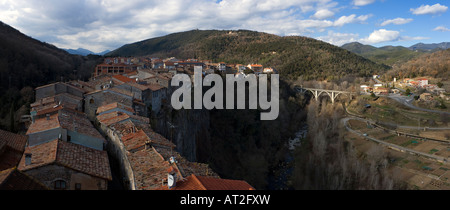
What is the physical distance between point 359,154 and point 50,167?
30.7 metres

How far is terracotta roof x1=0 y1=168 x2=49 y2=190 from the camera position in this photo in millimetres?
5880

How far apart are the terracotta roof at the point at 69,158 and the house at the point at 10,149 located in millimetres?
905

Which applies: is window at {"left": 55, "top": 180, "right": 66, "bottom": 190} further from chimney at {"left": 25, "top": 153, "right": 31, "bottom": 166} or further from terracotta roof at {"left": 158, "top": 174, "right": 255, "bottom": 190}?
terracotta roof at {"left": 158, "top": 174, "right": 255, "bottom": 190}

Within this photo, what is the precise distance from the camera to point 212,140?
97.3ft

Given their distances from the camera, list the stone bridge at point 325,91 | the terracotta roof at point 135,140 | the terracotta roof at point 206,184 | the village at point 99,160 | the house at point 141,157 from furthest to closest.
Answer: the stone bridge at point 325,91, the terracotta roof at point 135,140, the house at point 141,157, the village at point 99,160, the terracotta roof at point 206,184

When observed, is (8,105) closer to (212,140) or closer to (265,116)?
(212,140)


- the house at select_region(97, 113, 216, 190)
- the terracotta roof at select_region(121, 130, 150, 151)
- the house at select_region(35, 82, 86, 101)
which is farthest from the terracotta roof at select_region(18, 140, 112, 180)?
the house at select_region(35, 82, 86, 101)

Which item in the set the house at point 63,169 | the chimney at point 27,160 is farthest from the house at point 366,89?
the chimney at point 27,160

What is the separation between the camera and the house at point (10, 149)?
8.98m

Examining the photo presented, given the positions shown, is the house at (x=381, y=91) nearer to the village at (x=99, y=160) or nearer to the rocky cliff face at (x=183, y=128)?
the rocky cliff face at (x=183, y=128)

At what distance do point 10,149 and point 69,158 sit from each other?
12.2ft

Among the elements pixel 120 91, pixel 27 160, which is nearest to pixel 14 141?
pixel 27 160

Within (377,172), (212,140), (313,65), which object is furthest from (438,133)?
(313,65)

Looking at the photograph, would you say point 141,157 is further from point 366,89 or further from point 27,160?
point 366,89
